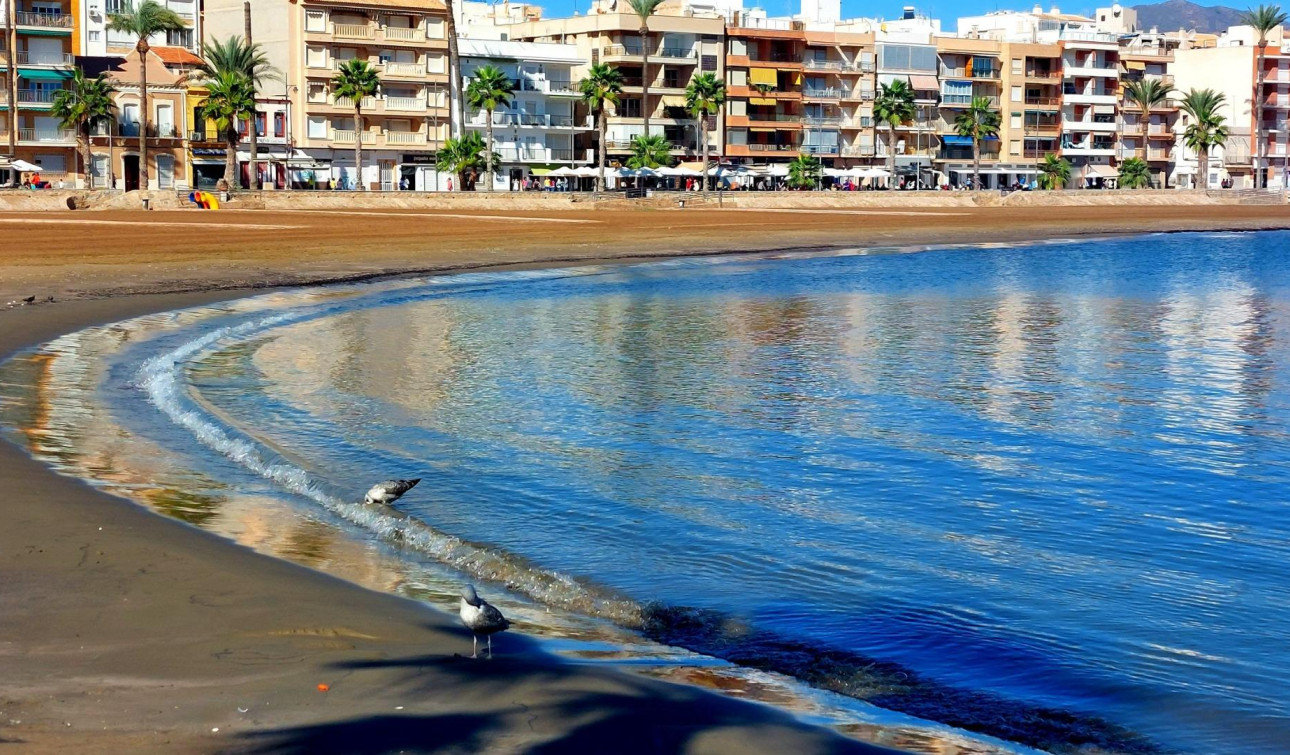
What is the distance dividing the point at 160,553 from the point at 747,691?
11.7 ft

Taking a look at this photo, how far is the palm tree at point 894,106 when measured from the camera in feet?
361

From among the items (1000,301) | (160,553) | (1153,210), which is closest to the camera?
(160,553)

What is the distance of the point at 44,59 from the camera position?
87.4 m

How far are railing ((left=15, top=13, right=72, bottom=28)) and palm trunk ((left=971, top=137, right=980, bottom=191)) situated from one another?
58414mm

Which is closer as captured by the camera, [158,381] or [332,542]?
[332,542]

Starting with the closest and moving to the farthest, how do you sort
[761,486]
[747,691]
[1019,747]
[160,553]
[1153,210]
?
[1019,747] < [747,691] < [160,553] < [761,486] < [1153,210]

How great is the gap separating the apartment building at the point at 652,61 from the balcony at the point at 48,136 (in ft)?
108

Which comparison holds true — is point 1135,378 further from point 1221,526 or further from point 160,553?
point 160,553

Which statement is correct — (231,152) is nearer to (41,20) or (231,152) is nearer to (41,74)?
(41,74)

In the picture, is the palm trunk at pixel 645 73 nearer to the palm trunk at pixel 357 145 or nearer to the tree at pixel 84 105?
the palm trunk at pixel 357 145

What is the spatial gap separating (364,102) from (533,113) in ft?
39.5

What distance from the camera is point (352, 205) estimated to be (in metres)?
68.8

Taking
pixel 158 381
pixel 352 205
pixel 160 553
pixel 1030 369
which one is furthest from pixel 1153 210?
pixel 160 553

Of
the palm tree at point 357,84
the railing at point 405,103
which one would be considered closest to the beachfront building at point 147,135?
the palm tree at point 357,84
